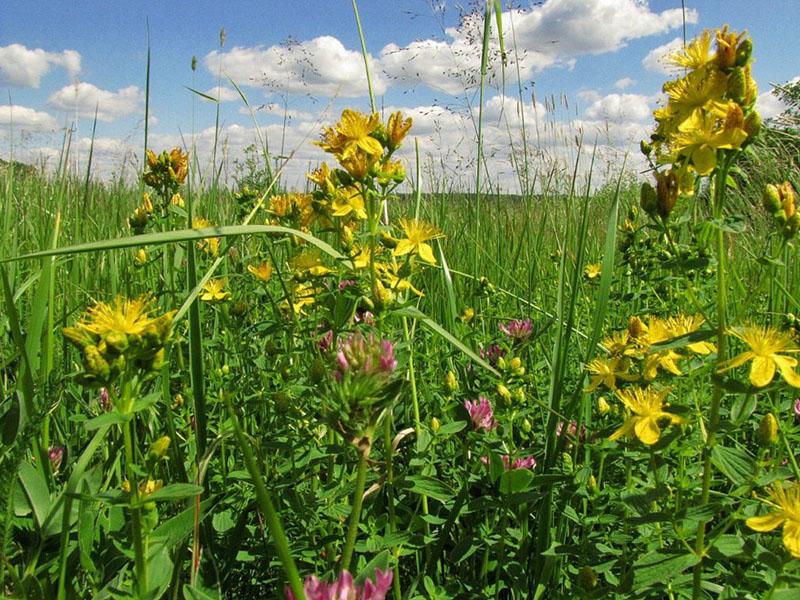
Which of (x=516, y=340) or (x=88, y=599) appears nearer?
(x=88, y=599)

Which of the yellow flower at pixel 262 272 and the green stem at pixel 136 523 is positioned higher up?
the yellow flower at pixel 262 272

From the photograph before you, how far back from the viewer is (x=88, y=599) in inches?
45.0

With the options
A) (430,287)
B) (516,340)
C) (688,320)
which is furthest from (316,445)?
(430,287)

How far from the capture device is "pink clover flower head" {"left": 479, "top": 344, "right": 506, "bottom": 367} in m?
1.72

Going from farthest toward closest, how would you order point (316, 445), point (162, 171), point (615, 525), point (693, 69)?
point (162, 171)
point (615, 525)
point (316, 445)
point (693, 69)

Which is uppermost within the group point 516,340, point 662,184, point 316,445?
point 662,184

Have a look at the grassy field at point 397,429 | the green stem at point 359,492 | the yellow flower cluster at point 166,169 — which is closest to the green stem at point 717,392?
the grassy field at point 397,429

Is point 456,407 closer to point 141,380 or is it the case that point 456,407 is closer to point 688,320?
point 688,320

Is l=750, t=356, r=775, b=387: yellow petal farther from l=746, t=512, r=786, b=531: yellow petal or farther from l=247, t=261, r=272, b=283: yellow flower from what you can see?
l=247, t=261, r=272, b=283: yellow flower

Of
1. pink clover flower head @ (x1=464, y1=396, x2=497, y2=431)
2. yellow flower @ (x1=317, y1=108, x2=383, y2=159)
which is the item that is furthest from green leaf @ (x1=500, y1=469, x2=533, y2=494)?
yellow flower @ (x1=317, y1=108, x2=383, y2=159)

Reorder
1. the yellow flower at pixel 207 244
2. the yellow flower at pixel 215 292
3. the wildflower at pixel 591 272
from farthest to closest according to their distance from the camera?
1. the wildflower at pixel 591 272
2. the yellow flower at pixel 207 244
3. the yellow flower at pixel 215 292

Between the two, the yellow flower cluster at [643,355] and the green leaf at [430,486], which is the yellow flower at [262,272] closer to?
the green leaf at [430,486]

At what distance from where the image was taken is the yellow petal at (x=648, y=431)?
2.83ft

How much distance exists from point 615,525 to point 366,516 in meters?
0.57
